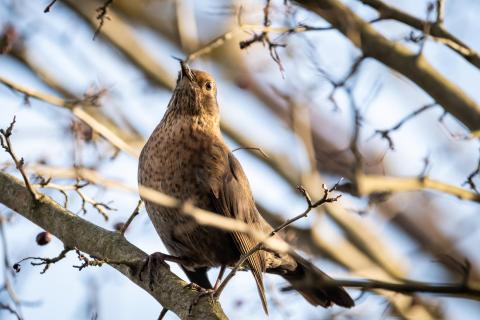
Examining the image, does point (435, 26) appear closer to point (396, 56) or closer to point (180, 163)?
point (396, 56)

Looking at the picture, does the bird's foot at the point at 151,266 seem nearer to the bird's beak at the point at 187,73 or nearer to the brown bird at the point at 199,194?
the brown bird at the point at 199,194

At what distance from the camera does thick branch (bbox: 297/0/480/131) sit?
12.9 feet

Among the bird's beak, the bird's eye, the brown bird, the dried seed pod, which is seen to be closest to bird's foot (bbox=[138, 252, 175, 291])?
the brown bird

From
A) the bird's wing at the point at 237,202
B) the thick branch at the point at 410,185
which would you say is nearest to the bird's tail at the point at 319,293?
the bird's wing at the point at 237,202

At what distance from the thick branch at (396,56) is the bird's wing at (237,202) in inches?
50.6

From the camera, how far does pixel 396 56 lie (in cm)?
409

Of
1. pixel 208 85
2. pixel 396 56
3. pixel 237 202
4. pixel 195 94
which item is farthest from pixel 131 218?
pixel 396 56

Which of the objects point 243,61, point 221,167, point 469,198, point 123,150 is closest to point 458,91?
point 469,198

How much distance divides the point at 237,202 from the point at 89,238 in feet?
3.45

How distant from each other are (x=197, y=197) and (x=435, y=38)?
1.76 m

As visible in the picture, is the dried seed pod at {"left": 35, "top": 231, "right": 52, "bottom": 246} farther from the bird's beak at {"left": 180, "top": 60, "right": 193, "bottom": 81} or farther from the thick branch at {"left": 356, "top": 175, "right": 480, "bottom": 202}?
the thick branch at {"left": 356, "top": 175, "right": 480, "bottom": 202}

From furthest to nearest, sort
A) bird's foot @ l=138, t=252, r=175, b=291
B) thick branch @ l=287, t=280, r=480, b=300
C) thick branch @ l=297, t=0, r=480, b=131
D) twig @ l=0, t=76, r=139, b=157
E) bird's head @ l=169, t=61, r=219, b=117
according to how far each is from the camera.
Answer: bird's head @ l=169, t=61, r=219, b=117
twig @ l=0, t=76, r=139, b=157
bird's foot @ l=138, t=252, r=175, b=291
thick branch @ l=297, t=0, r=480, b=131
thick branch @ l=287, t=280, r=480, b=300

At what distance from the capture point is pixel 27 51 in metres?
7.12

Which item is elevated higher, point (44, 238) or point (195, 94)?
point (195, 94)
